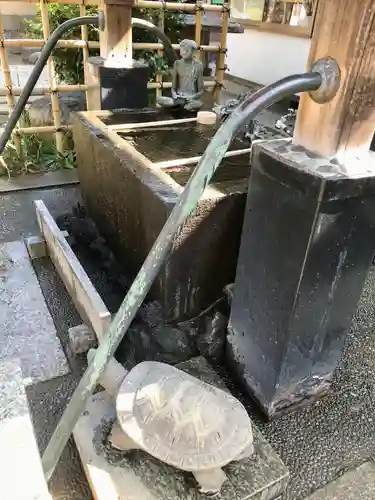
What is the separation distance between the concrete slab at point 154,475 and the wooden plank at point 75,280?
447mm

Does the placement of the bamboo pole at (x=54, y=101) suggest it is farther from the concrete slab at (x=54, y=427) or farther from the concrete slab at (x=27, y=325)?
the concrete slab at (x=54, y=427)

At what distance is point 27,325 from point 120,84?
88.1 inches

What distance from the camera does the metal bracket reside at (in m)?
1.41

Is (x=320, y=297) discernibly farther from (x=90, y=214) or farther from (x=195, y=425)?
(x=90, y=214)

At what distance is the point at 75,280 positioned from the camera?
2.43 m

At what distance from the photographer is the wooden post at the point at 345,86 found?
1329 millimetres

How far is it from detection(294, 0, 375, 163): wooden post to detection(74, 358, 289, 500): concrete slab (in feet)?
3.82

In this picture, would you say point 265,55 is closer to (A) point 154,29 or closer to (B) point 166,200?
(A) point 154,29

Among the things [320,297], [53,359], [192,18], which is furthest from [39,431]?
[192,18]

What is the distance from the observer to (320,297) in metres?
1.68

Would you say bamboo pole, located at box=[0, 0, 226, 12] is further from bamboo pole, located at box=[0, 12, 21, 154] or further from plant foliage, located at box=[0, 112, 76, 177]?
plant foliage, located at box=[0, 112, 76, 177]

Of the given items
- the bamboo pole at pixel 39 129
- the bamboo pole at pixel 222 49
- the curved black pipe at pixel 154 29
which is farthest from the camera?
the bamboo pole at pixel 222 49

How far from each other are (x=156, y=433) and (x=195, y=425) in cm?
14

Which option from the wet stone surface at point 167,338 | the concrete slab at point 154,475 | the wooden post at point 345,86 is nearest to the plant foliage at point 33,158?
the wet stone surface at point 167,338
